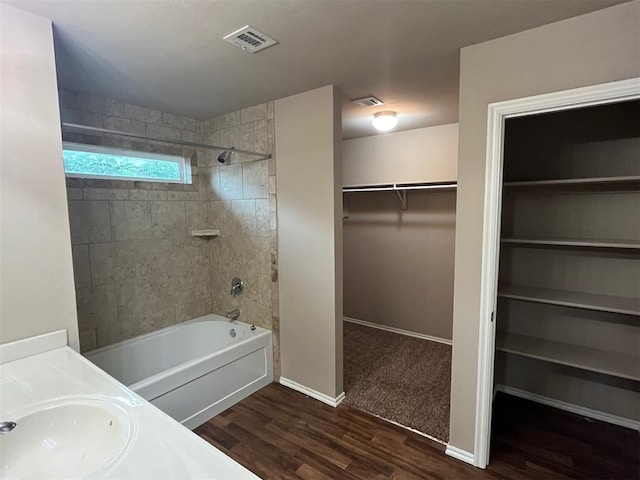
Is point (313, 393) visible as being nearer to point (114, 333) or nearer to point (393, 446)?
point (393, 446)

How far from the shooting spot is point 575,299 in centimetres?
219

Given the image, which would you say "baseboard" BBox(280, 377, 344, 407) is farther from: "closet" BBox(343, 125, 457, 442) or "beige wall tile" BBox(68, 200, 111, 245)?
"beige wall tile" BBox(68, 200, 111, 245)

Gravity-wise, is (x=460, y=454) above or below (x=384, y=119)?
below

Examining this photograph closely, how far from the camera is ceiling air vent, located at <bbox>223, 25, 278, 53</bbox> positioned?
1.63 metres

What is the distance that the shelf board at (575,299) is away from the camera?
6.57 ft

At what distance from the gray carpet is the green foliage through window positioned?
8.61ft

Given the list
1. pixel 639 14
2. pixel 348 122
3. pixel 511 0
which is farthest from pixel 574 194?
pixel 348 122

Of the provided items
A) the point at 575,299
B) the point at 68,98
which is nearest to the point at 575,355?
the point at 575,299

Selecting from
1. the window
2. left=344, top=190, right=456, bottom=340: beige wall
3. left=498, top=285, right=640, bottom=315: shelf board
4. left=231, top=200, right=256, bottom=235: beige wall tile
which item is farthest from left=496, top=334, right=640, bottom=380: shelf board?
the window

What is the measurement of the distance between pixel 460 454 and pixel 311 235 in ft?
5.88

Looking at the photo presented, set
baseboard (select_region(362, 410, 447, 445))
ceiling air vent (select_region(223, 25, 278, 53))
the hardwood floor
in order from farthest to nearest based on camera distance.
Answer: baseboard (select_region(362, 410, 447, 445)), the hardwood floor, ceiling air vent (select_region(223, 25, 278, 53))

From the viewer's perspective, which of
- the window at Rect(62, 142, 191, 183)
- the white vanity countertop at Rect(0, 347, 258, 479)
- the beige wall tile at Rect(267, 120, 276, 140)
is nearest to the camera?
the white vanity countertop at Rect(0, 347, 258, 479)

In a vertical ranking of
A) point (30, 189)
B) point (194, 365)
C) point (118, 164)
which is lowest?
point (194, 365)

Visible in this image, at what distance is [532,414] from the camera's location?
245cm
